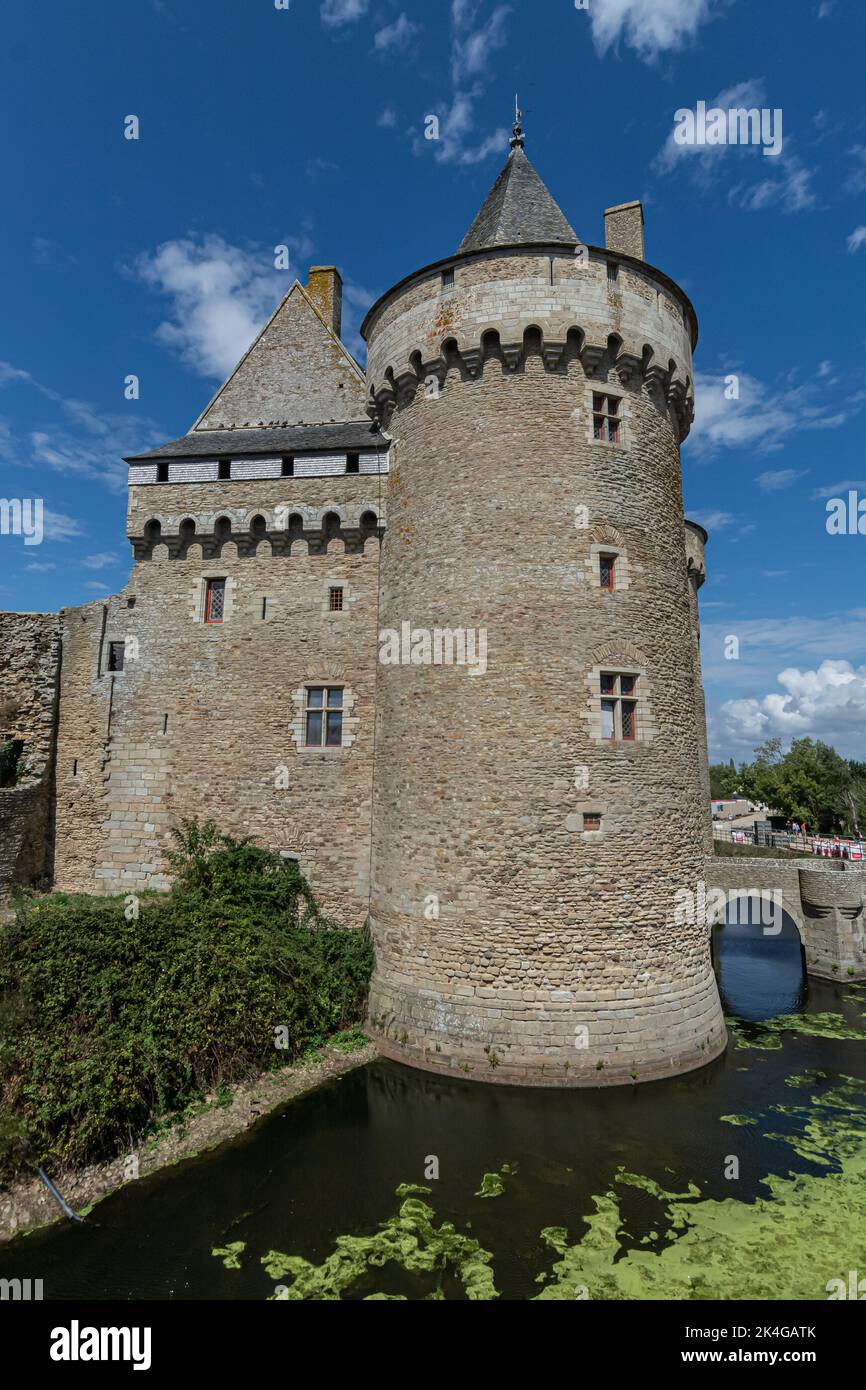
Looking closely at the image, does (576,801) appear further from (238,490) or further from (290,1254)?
(238,490)

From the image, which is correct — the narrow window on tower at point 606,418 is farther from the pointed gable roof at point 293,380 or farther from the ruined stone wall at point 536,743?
the pointed gable roof at point 293,380

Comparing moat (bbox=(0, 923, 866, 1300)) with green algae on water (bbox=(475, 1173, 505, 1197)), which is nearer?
moat (bbox=(0, 923, 866, 1300))

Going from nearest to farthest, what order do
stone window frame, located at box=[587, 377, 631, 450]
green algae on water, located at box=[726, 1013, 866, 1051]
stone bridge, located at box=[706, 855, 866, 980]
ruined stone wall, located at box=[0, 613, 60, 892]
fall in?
stone window frame, located at box=[587, 377, 631, 450]
green algae on water, located at box=[726, 1013, 866, 1051]
ruined stone wall, located at box=[0, 613, 60, 892]
stone bridge, located at box=[706, 855, 866, 980]

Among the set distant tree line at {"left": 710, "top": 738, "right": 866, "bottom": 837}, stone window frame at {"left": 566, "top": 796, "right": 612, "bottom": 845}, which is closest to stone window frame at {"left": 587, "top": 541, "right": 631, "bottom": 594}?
stone window frame at {"left": 566, "top": 796, "right": 612, "bottom": 845}

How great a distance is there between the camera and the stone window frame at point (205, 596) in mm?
17188

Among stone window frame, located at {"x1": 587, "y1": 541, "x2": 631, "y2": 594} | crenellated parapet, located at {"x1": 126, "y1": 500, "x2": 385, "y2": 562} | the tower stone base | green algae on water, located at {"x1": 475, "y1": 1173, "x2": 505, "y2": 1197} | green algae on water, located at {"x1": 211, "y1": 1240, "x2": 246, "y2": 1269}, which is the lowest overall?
green algae on water, located at {"x1": 475, "y1": 1173, "x2": 505, "y2": 1197}

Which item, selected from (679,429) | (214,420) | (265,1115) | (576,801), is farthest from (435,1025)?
(214,420)

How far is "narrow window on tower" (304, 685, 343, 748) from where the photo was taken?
52.9 ft

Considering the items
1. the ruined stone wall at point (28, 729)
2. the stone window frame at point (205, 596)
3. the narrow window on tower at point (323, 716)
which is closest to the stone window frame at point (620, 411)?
the narrow window on tower at point (323, 716)

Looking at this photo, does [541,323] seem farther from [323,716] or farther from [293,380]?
[323,716]

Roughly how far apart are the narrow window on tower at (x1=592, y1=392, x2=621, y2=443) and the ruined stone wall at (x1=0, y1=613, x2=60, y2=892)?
14.9m

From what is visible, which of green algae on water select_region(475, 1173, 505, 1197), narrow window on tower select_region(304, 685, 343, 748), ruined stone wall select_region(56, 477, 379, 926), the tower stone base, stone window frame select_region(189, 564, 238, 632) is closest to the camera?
green algae on water select_region(475, 1173, 505, 1197)

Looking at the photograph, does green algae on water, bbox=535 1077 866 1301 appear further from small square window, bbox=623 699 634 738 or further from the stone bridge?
the stone bridge

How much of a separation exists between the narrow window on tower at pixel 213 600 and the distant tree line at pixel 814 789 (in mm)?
46605
